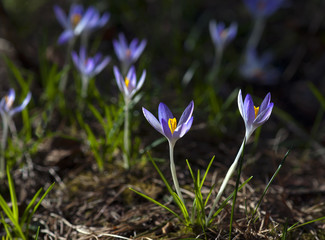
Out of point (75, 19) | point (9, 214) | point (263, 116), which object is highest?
point (75, 19)

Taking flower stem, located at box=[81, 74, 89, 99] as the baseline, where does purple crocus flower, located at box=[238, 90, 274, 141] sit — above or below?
above

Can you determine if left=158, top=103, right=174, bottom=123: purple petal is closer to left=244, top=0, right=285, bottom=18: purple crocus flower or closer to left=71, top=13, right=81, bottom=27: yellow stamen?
left=71, top=13, right=81, bottom=27: yellow stamen

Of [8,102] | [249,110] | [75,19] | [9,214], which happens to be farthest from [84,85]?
[249,110]

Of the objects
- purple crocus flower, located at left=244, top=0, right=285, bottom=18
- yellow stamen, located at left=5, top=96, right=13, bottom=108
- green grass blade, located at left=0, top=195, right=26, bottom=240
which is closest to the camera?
green grass blade, located at left=0, top=195, right=26, bottom=240

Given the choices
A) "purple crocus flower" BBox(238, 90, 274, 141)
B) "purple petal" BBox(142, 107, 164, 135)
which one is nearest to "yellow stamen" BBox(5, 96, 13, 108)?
"purple petal" BBox(142, 107, 164, 135)

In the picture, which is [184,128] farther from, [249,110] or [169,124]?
[249,110]

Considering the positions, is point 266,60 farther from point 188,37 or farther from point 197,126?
point 197,126

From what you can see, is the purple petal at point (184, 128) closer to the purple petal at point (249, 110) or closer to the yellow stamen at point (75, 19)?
the purple petal at point (249, 110)

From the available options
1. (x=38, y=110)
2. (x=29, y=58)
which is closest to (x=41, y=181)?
(x=38, y=110)
